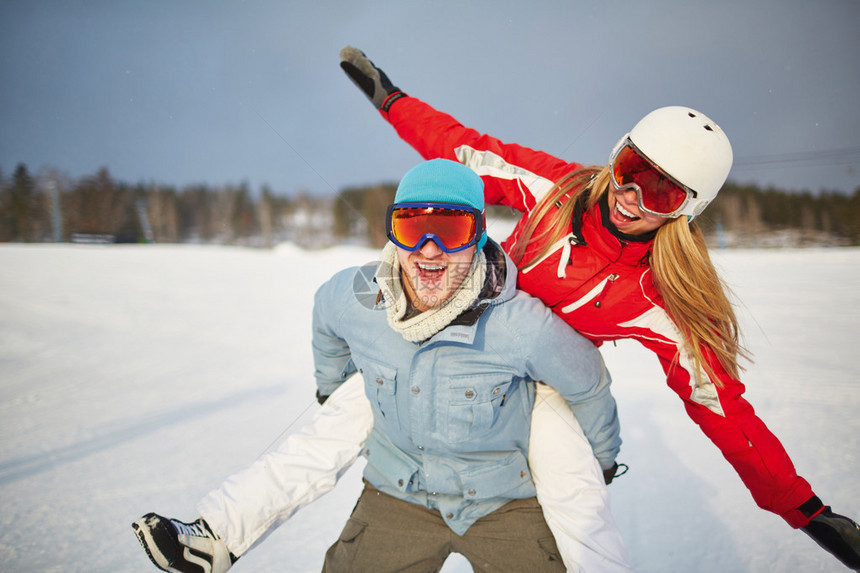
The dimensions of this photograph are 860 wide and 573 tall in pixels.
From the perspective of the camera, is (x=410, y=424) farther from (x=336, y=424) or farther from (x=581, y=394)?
(x=581, y=394)

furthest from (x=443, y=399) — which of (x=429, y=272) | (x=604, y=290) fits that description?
(x=604, y=290)

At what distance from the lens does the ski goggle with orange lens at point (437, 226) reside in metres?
1.35

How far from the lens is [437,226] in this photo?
1356 millimetres

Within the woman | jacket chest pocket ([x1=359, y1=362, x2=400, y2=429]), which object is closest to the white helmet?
the woman

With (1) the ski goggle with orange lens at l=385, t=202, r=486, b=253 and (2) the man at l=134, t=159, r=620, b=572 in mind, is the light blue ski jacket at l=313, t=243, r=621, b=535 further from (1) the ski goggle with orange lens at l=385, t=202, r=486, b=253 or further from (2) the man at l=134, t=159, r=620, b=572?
(1) the ski goggle with orange lens at l=385, t=202, r=486, b=253

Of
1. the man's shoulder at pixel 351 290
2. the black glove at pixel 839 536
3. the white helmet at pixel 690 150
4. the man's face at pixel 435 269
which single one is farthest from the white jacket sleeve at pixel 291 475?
the black glove at pixel 839 536

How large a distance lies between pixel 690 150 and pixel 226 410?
3.81 m

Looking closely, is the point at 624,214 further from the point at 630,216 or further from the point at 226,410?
the point at 226,410

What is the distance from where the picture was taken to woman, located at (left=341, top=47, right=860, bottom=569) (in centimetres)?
154

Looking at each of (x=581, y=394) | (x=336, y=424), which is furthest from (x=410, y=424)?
(x=581, y=394)

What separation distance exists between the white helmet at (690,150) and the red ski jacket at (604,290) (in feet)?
0.97

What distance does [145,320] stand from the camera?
5.43 m

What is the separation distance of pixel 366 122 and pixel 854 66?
8.21 ft

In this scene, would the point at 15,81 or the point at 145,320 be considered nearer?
the point at 15,81
